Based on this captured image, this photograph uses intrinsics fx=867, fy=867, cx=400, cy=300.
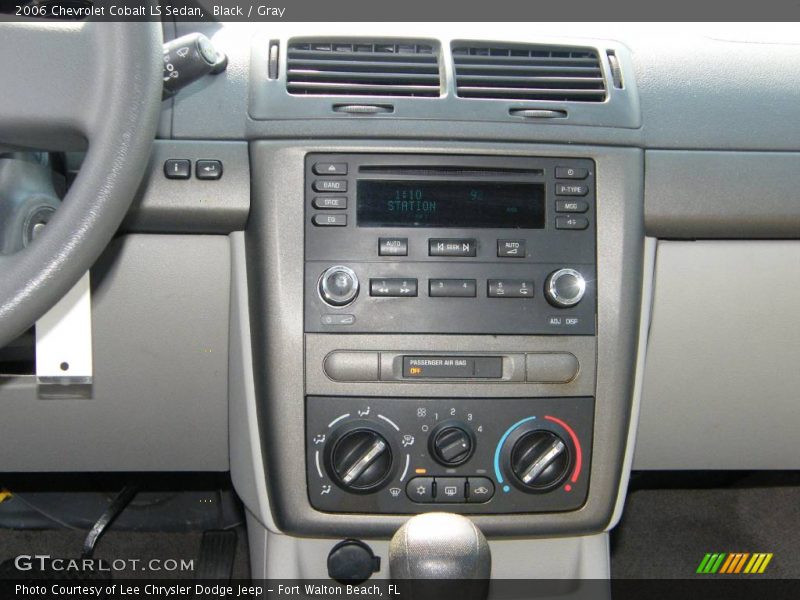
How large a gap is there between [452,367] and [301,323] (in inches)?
7.9

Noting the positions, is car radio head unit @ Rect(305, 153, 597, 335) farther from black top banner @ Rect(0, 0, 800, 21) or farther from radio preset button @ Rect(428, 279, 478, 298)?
black top banner @ Rect(0, 0, 800, 21)

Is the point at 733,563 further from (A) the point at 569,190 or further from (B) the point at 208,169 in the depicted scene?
(B) the point at 208,169

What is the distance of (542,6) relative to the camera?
1258 millimetres

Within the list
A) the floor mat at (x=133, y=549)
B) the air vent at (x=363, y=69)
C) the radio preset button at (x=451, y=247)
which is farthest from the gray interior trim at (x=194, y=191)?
the floor mat at (x=133, y=549)

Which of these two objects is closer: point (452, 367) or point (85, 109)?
point (85, 109)

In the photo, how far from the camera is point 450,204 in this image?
1.12 metres

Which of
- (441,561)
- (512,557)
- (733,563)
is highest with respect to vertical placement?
(441,561)

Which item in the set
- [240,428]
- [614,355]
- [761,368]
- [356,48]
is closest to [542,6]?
[356,48]

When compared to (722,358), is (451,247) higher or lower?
higher

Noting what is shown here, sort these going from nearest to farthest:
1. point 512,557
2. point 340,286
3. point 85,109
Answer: point 85,109 → point 340,286 → point 512,557

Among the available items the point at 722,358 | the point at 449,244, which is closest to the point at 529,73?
the point at 449,244

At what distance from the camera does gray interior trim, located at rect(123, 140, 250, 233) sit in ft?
3.60

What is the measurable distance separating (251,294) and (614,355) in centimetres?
48

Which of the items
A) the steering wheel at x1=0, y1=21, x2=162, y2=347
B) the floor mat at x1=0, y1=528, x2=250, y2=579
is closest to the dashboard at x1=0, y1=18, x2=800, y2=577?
the steering wheel at x1=0, y1=21, x2=162, y2=347
